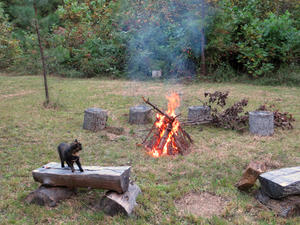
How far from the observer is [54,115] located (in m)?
7.72

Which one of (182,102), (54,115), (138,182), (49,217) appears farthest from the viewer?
(182,102)

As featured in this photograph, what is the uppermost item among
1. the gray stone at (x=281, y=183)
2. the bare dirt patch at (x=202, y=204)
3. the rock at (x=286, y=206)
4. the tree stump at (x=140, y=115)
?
the tree stump at (x=140, y=115)

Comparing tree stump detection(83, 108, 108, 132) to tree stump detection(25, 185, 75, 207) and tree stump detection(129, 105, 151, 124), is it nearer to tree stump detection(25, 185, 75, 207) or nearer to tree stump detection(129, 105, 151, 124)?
tree stump detection(129, 105, 151, 124)

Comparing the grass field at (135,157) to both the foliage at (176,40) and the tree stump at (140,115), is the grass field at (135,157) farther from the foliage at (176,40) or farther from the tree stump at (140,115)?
the foliage at (176,40)

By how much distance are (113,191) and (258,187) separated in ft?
6.00

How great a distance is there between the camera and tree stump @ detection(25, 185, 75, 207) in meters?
3.70

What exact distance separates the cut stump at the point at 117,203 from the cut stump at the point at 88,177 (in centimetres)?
7

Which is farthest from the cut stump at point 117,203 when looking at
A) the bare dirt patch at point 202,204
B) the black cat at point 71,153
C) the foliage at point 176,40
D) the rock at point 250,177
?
the foliage at point 176,40

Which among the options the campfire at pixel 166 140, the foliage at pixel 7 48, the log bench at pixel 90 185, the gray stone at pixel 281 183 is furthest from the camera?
the foliage at pixel 7 48

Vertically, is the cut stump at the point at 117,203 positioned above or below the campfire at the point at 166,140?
below

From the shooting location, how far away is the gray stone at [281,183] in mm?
3393

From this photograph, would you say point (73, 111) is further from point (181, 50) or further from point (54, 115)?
point (181, 50)

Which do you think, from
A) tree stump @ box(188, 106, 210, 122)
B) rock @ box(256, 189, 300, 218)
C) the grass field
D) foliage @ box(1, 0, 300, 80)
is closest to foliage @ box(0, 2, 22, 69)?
foliage @ box(1, 0, 300, 80)

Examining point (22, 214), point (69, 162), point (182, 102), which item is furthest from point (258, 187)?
point (182, 102)
